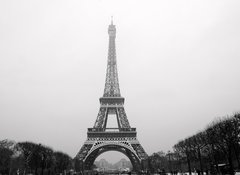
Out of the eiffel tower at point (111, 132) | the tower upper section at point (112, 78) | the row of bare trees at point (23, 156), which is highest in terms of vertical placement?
the tower upper section at point (112, 78)

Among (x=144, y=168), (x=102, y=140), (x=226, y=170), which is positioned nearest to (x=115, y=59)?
(x=102, y=140)

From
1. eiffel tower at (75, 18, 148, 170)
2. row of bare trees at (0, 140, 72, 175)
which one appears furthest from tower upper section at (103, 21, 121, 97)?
row of bare trees at (0, 140, 72, 175)

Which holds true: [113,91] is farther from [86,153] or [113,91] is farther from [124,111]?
[86,153]

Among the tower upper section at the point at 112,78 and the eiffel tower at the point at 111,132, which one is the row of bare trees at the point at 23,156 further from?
the tower upper section at the point at 112,78

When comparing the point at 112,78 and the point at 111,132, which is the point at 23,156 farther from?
the point at 112,78

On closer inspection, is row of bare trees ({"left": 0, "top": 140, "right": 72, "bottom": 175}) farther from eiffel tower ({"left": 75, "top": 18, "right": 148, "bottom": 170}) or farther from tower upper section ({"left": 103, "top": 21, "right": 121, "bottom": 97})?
tower upper section ({"left": 103, "top": 21, "right": 121, "bottom": 97})

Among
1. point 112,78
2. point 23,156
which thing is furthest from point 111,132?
point 23,156

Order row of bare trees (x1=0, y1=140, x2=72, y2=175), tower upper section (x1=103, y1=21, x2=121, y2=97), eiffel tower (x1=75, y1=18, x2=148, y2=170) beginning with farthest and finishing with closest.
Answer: tower upper section (x1=103, y1=21, x2=121, y2=97) → eiffel tower (x1=75, y1=18, x2=148, y2=170) → row of bare trees (x1=0, y1=140, x2=72, y2=175)

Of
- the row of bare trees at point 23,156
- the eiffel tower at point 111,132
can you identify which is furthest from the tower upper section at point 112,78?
the row of bare trees at point 23,156
